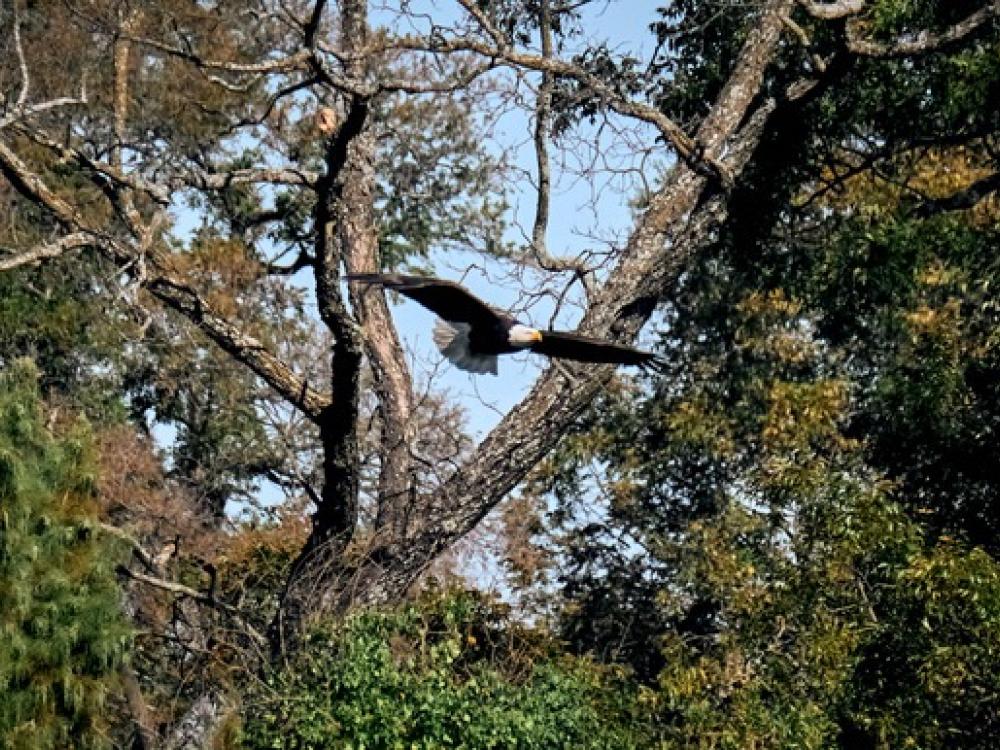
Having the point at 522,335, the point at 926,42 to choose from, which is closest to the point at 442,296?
the point at 522,335

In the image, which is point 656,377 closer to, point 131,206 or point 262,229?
point 262,229

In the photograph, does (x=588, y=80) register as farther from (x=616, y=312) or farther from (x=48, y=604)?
(x=48, y=604)

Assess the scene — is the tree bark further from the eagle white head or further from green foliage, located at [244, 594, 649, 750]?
the eagle white head

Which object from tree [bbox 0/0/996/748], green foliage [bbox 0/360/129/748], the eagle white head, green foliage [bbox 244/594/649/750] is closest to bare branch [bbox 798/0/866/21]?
tree [bbox 0/0/996/748]

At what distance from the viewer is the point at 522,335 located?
23.5 ft

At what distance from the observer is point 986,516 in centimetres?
902

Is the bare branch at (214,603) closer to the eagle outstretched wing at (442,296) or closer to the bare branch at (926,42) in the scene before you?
the eagle outstretched wing at (442,296)

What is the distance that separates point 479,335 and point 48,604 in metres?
4.94

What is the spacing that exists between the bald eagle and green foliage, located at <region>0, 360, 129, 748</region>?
183 inches

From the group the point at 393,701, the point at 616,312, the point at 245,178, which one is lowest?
the point at 393,701

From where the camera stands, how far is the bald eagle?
22.1 feet

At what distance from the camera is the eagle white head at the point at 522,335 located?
7148mm

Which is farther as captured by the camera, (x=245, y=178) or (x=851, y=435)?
(x=851, y=435)

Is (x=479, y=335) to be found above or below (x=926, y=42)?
below
